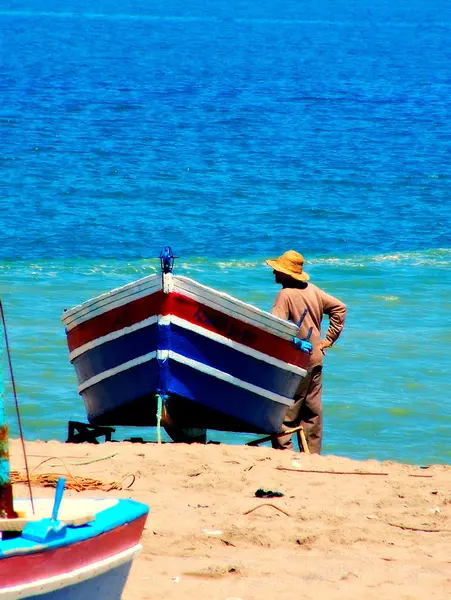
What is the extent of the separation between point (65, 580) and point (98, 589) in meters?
0.30

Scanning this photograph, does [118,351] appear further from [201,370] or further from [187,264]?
[187,264]

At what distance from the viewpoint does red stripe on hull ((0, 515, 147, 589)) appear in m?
5.11

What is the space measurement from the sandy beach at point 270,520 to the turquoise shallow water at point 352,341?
2766 mm

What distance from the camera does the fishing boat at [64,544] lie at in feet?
16.9

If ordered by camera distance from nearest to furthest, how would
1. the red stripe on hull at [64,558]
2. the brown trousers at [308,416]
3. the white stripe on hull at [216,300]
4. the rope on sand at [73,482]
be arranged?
the red stripe on hull at [64,558] → the rope on sand at [73,482] → the white stripe on hull at [216,300] → the brown trousers at [308,416]

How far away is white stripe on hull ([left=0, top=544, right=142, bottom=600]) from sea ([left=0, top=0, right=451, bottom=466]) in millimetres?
6258

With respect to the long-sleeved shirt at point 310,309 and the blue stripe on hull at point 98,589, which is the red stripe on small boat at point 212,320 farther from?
the blue stripe on hull at point 98,589

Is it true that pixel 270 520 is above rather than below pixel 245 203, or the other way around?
below

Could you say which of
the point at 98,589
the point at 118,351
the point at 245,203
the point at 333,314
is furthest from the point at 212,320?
the point at 245,203

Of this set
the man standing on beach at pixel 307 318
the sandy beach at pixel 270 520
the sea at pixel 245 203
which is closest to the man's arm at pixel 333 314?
the man standing on beach at pixel 307 318

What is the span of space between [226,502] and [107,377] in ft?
7.25

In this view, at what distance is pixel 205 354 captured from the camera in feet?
31.6

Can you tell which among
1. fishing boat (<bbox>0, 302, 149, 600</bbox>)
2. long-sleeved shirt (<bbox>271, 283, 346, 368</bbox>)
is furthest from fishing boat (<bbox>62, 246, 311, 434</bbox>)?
fishing boat (<bbox>0, 302, 149, 600</bbox>)

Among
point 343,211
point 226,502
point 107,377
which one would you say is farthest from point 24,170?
point 226,502
